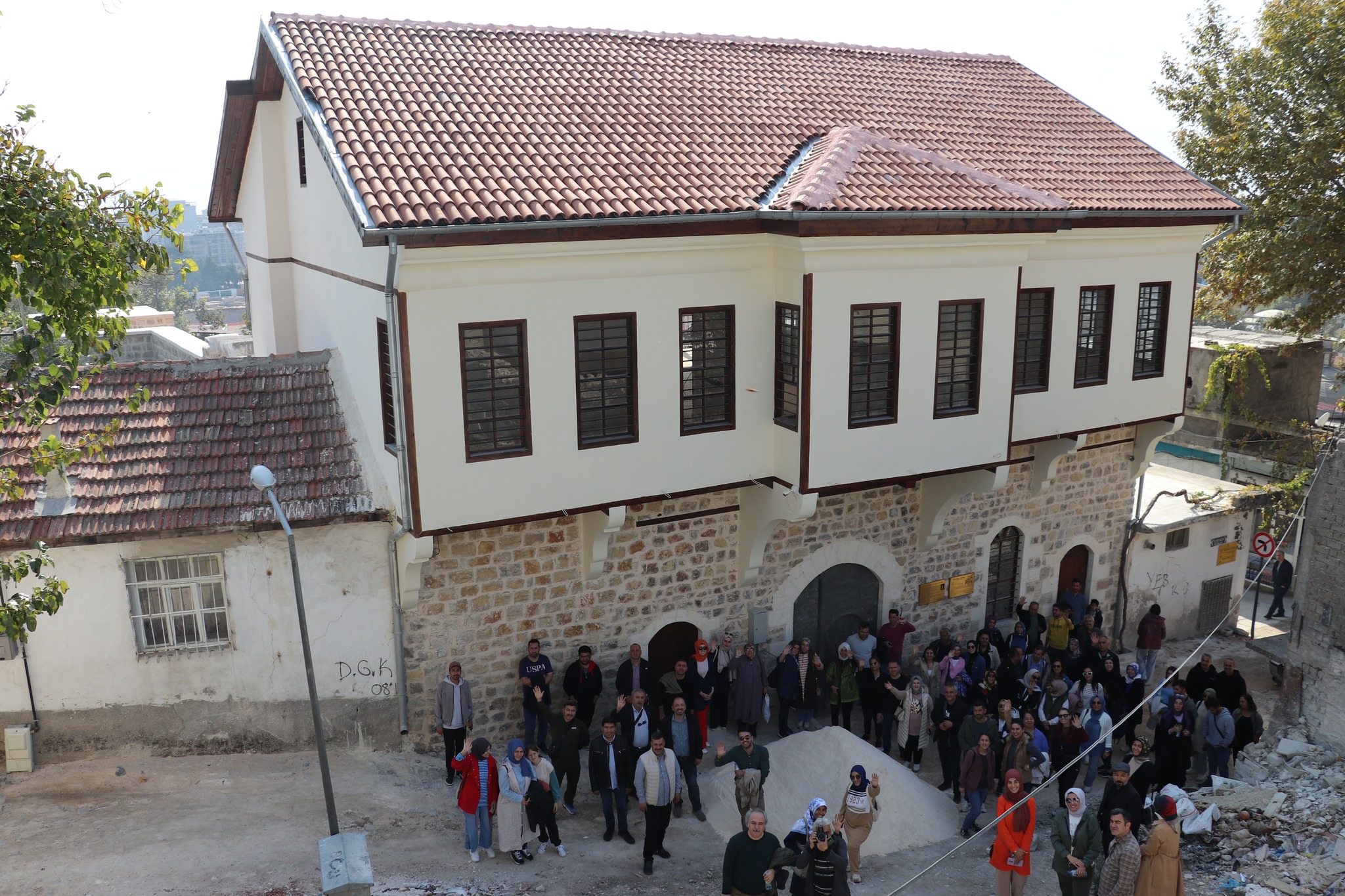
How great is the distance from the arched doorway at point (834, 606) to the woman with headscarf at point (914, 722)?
1.79 m

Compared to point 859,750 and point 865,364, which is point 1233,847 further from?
point 865,364

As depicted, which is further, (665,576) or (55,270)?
(665,576)

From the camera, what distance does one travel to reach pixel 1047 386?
47.7 ft

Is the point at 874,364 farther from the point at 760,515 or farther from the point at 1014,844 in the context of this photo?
the point at 1014,844

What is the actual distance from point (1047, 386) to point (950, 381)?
7.88 ft

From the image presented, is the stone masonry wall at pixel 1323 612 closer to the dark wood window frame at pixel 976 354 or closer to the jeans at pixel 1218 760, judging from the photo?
the jeans at pixel 1218 760

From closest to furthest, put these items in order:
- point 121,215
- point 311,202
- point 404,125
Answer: point 121,215 → point 404,125 → point 311,202

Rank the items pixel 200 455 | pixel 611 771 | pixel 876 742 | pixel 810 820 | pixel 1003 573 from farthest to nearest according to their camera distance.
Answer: pixel 1003 573
pixel 876 742
pixel 200 455
pixel 611 771
pixel 810 820

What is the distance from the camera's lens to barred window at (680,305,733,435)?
11875 millimetres

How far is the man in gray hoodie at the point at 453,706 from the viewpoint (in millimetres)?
11328

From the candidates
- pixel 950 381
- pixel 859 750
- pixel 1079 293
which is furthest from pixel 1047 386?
pixel 859 750

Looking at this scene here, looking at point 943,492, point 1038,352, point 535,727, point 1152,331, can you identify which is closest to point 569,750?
point 535,727

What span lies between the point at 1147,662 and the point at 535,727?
938 centimetres

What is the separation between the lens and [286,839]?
997cm
